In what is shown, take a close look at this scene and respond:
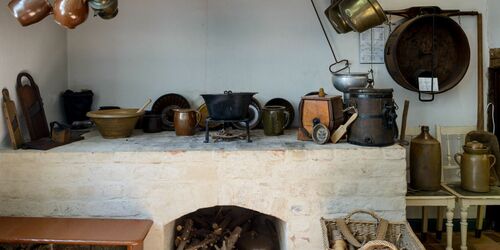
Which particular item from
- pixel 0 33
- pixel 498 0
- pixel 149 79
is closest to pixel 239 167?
pixel 149 79

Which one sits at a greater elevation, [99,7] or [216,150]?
[99,7]

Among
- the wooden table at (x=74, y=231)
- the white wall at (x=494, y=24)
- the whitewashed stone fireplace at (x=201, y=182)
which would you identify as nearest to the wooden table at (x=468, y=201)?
the whitewashed stone fireplace at (x=201, y=182)

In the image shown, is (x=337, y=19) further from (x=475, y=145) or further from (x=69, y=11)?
(x=69, y=11)

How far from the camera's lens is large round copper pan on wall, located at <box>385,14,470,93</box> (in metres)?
2.81

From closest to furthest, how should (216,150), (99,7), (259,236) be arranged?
(99,7) → (216,150) → (259,236)

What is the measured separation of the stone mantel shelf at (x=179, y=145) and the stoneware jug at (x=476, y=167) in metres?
0.76

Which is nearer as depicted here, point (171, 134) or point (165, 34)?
point (171, 134)

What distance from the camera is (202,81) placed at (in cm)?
299

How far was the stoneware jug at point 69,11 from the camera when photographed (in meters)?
1.96

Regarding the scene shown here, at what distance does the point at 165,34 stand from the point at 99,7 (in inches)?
37.7

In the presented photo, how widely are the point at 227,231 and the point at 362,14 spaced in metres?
1.74

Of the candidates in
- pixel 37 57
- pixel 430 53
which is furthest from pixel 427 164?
pixel 37 57

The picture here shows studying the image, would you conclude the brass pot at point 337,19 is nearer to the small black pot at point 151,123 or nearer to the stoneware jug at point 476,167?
the stoneware jug at point 476,167

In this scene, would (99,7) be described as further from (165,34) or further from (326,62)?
(326,62)
